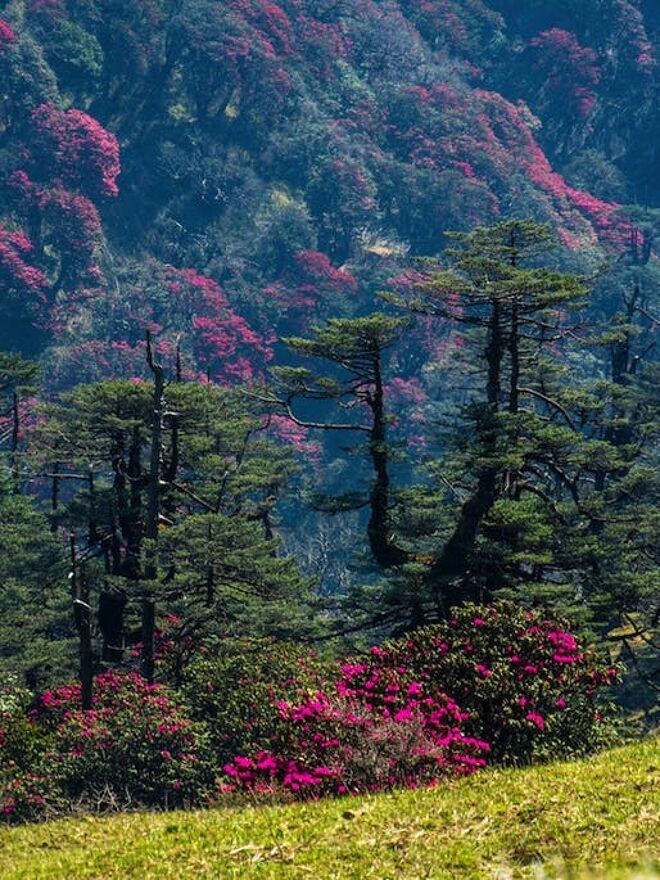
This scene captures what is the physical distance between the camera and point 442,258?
297ft

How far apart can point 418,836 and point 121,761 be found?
1169cm

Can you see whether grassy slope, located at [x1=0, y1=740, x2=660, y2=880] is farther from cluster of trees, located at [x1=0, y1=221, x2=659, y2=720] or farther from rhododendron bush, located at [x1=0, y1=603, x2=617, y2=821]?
cluster of trees, located at [x1=0, y1=221, x2=659, y2=720]

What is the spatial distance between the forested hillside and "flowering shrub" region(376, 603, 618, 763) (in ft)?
0.18

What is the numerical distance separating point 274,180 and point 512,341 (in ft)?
235

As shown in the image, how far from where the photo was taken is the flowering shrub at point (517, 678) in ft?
53.3

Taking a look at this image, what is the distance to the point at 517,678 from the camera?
16594 mm

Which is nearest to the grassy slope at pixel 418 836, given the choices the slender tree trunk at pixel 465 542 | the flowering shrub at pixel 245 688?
the flowering shrub at pixel 245 688

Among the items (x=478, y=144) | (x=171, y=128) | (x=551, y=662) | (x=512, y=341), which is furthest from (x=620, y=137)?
(x=551, y=662)

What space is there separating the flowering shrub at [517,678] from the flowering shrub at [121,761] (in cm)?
574

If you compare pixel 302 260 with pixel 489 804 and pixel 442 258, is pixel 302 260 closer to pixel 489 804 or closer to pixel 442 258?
pixel 442 258

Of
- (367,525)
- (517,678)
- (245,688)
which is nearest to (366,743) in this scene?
(517,678)

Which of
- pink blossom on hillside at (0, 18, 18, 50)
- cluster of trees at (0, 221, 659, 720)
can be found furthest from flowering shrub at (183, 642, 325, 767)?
pink blossom on hillside at (0, 18, 18, 50)

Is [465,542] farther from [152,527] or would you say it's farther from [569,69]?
[569,69]

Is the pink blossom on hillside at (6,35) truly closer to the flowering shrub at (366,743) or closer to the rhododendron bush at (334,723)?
the rhododendron bush at (334,723)
